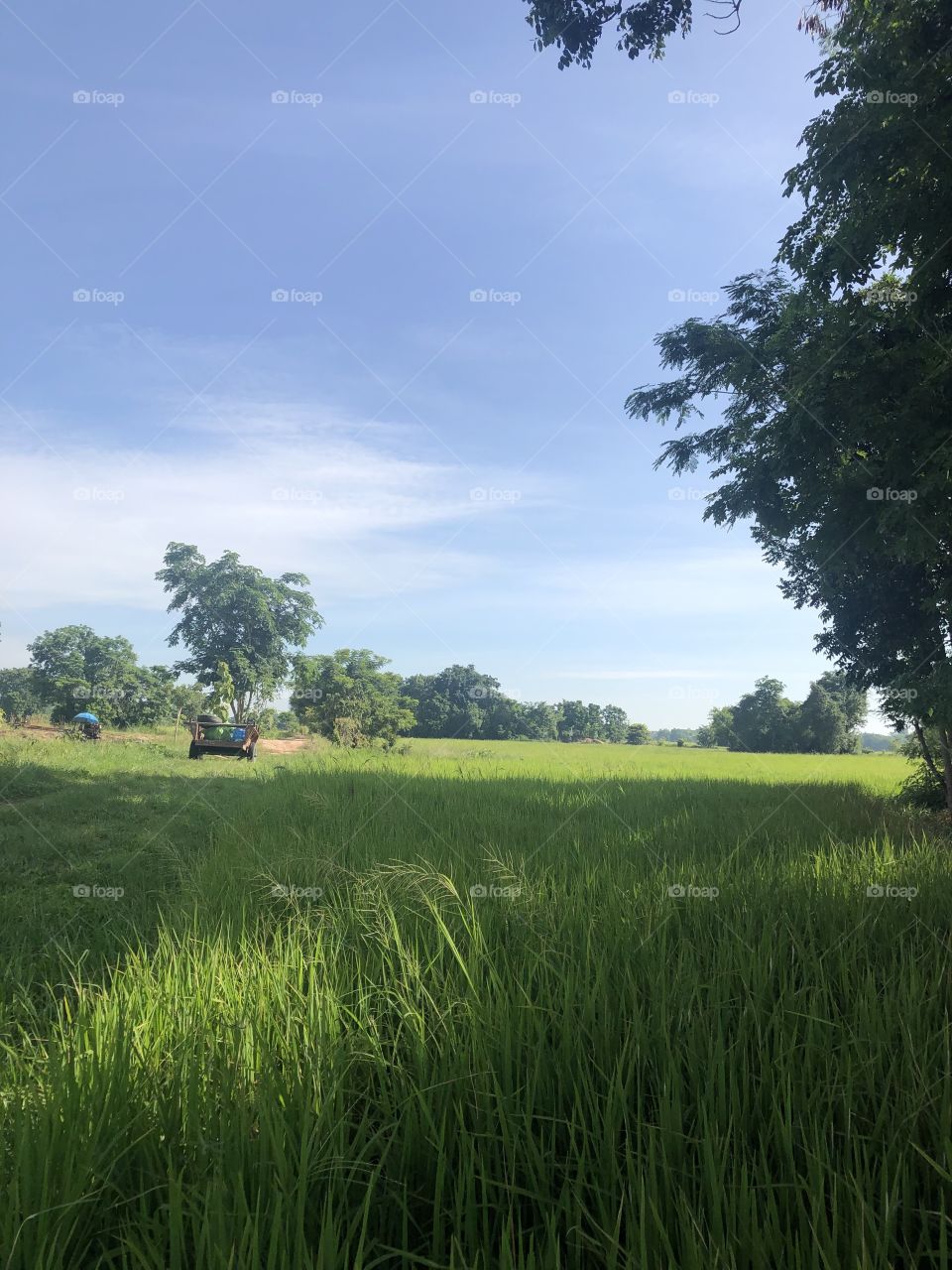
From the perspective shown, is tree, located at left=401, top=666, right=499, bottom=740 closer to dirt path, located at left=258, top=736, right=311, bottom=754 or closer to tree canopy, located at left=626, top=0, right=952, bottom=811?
dirt path, located at left=258, top=736, right=311, bottom=754

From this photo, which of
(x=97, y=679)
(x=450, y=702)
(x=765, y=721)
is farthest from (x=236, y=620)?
(x=765, y=721)

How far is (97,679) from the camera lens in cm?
5619

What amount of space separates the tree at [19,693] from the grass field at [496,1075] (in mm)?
68117

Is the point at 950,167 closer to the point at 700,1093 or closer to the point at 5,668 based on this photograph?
the point at 700,1093

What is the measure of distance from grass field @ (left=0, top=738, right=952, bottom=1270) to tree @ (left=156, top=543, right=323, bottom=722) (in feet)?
121

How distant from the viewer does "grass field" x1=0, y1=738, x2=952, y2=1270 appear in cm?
153

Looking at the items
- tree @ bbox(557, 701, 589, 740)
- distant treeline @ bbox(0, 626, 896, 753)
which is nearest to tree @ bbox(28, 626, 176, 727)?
distant treeline @ bbox(0, 626, 896, 753)

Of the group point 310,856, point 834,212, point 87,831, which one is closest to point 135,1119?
point 310,856

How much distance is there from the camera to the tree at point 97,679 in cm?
4384

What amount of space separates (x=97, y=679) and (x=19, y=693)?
18.9 metres

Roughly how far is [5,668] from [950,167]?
90.7 metres

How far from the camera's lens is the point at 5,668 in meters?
75.8

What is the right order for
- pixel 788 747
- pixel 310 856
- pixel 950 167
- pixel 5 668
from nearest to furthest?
pixel 310 856, pixel 950 167, pixel 788 747, pixel 5 668

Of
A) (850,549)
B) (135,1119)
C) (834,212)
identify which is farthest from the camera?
(850,549)
